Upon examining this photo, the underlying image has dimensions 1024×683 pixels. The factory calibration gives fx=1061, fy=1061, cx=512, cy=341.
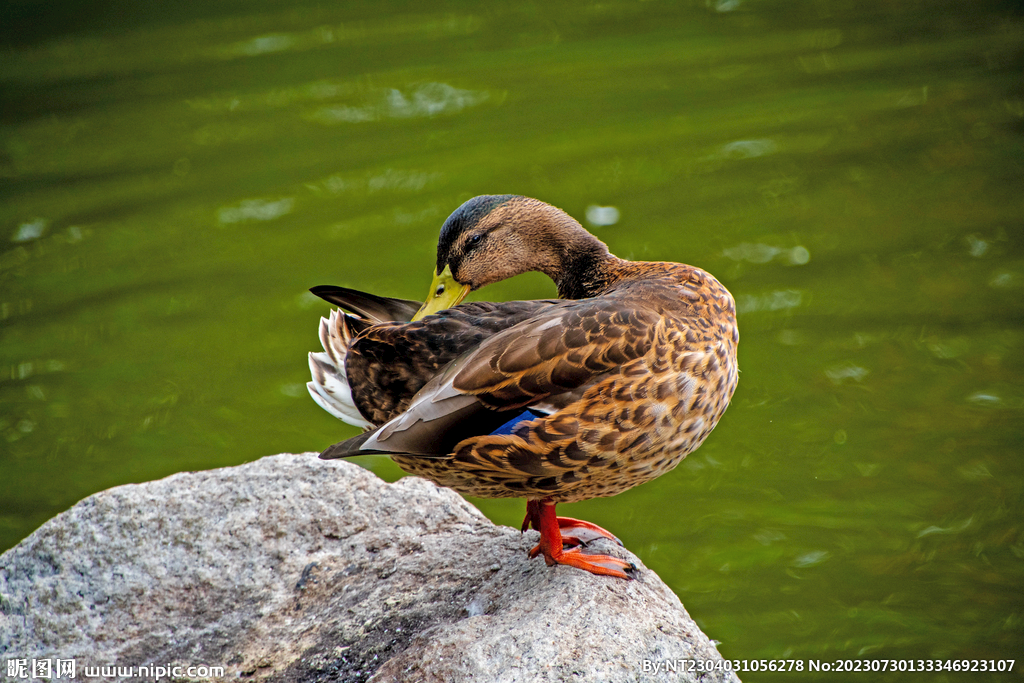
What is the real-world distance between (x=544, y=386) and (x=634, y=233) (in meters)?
4.22

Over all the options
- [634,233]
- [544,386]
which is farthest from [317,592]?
[634,233]

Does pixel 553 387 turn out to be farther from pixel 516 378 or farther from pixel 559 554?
pixel 559 554

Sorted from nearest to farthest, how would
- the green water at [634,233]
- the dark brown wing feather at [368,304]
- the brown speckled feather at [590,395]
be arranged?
the brown speckled feather at [590,395] → the dark brown wing feather at [368,304] → the green water at [634,233]

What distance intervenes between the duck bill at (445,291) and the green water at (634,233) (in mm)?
1849

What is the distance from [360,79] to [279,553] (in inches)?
252

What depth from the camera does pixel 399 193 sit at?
7.81 m

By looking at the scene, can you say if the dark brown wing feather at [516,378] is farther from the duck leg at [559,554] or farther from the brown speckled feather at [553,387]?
the duck leg at [559,554]

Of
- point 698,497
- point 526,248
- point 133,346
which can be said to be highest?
point 526,248

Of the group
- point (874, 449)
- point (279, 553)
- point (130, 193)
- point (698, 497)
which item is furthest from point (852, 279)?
point (130, 193)

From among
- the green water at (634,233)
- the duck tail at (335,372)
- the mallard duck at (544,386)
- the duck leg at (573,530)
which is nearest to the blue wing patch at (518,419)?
the mallard duck at (544,386)

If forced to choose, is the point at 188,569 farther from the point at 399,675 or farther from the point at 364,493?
the point at 399,675

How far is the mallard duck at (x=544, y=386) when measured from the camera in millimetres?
2969

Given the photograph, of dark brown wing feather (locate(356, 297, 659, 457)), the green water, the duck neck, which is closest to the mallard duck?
dark brown wing feather (locate(356, 297, 659, 457))

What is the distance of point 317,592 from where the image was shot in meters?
3.59
